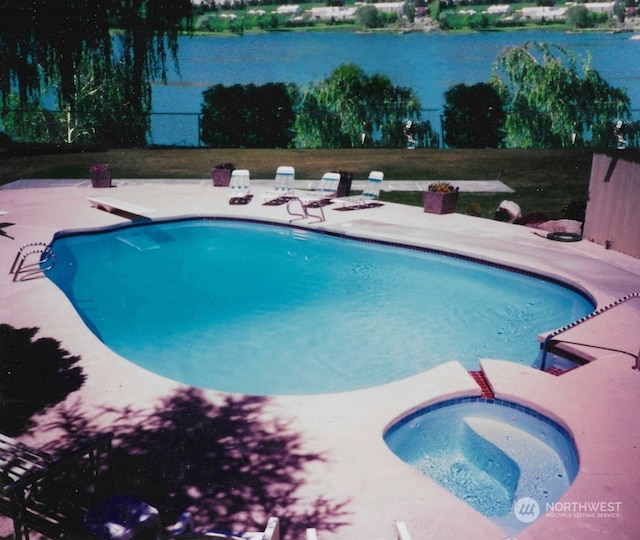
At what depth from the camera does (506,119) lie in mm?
23094

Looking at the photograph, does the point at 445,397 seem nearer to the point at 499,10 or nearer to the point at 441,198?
the point at 441,198

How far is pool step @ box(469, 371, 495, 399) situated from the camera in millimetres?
6602

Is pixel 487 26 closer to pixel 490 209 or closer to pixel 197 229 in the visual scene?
pixel 490 209

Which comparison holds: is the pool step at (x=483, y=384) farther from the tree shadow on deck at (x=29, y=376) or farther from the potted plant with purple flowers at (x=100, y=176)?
the potted plant with purple flowers at (x=100, y=176)

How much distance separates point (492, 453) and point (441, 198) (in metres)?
8.44

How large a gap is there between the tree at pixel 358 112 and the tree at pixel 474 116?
1008mm

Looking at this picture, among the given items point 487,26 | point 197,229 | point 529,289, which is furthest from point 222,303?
point 487,26

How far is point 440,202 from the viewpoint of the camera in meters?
13.9

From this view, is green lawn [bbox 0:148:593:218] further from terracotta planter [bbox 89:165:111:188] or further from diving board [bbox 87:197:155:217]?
diving board [bbox 87:197:155:217]

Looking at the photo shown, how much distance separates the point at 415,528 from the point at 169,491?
188 centimetres

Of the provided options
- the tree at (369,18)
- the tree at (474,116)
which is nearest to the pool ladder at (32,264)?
the tree at (474,116)

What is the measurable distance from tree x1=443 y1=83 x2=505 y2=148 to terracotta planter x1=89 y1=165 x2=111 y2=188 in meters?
12.7

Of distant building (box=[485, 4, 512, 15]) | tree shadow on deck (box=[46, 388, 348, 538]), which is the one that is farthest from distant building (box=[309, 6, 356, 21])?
tree shadow on deck (box=[46, 388, 348, 538])

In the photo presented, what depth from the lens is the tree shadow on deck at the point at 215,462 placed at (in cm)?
467
